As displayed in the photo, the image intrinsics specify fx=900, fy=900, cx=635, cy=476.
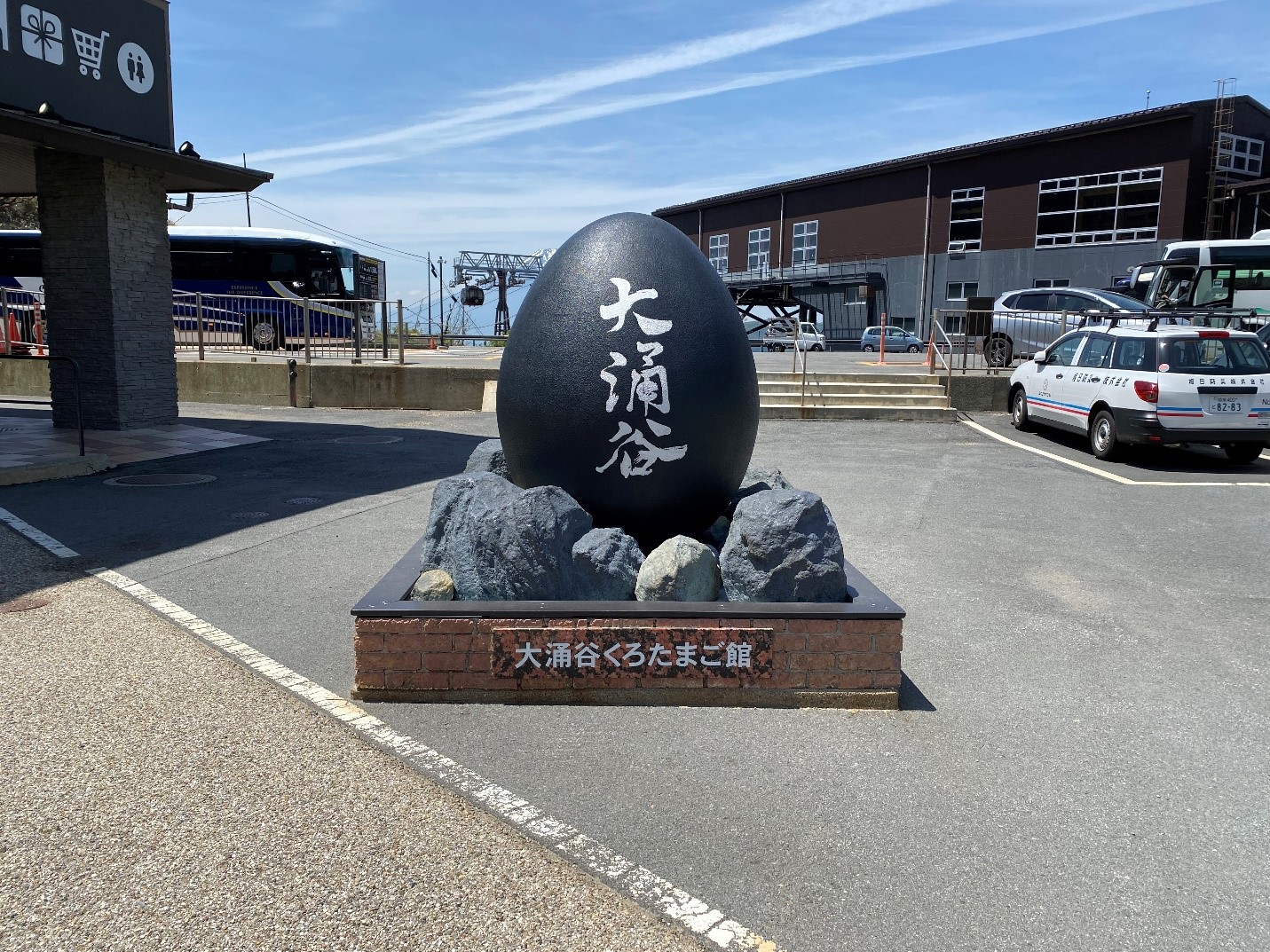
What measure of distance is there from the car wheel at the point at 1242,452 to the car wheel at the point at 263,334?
18246 mm

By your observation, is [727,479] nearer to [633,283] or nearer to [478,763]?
[633,283]

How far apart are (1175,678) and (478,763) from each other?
12.3ft

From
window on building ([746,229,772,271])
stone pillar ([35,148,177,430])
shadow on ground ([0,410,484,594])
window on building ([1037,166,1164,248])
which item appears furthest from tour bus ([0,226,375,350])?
window on building ([746,229,772,271])

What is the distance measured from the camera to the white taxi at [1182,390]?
1158cm

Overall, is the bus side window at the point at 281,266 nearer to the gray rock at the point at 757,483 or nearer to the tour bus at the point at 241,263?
the tour bus at the point at 241,263

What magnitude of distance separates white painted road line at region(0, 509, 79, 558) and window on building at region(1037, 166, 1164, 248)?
125ft

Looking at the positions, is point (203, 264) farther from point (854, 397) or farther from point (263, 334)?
point (854, 397)

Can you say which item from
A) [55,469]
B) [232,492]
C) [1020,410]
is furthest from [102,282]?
[1020,410]

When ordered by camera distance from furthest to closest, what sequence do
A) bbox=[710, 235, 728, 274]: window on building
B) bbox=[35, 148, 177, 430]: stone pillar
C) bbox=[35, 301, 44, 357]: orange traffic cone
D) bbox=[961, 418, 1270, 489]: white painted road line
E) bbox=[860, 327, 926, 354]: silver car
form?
bbox=[710, 235, 728, 274]: window on building < bbox=[860, 327, 926, 354]: silver car < bbox=[35, 301, 44, 357]: orange traffic cone < bbox=[35, 148, 177, 430]: stone pillar < bbox=[961, 418, 1270, 489]: white painted road line

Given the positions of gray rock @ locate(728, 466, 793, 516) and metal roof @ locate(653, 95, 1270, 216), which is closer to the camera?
gray rock @ locate(728, 466, 793, 516)

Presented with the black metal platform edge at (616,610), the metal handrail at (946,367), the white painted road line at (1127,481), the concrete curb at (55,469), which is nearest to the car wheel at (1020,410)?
the metal handrail at (946,367)

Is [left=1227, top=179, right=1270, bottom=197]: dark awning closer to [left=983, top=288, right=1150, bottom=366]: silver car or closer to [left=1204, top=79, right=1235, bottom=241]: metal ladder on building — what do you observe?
[left=1204, top=79, right=1235, bottom=241]: metal ladder on building

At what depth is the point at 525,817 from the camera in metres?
3.34

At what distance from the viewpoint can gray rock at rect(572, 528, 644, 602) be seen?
4.57m
